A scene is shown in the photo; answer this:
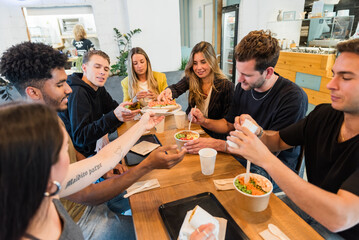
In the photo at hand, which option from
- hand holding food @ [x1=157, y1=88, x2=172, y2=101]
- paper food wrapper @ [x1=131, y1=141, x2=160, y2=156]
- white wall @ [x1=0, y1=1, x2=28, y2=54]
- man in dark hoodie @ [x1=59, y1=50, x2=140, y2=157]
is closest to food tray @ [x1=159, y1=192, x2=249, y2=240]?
paper food wrapper @ [x1=131, y1=141, x2=160, y2=156]

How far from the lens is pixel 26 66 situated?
54.0 inches

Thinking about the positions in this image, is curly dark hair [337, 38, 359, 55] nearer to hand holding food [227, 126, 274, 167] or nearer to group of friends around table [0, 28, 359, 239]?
group of friends around table [0, 28, 359, 239]

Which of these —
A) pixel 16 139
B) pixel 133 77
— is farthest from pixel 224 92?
pixel 16 139

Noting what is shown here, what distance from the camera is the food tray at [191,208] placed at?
870 millimetres

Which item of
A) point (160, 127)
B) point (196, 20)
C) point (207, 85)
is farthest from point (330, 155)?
point (196, 20)

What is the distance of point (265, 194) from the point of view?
921mm

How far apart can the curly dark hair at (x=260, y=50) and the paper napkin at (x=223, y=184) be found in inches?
36.2

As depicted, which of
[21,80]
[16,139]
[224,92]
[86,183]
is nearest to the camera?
[16,139]

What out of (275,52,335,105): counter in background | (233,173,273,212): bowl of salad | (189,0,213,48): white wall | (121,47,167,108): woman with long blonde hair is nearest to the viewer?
(233,173,273,212): bowl of salad

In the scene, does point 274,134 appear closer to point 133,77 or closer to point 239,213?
point 239,213

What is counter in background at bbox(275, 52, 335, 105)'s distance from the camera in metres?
3.88

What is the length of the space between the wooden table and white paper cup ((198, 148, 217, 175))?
0.11ft

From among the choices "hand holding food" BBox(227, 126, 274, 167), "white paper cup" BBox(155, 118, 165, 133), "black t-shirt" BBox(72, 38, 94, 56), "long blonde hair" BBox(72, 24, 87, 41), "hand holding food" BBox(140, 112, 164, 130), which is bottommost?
"white paper cup" BBox(155, 118, 165, 133)

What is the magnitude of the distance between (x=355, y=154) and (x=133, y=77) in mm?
2537
